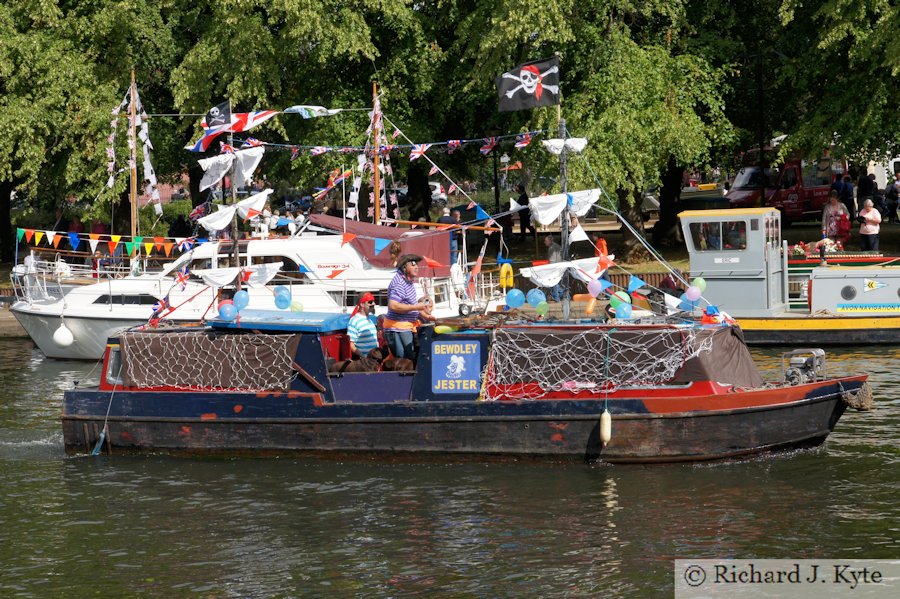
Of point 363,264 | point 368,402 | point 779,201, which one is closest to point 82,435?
point 368,402

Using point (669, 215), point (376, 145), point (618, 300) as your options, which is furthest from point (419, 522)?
point (669, 215)

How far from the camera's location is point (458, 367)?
1539 centimetres

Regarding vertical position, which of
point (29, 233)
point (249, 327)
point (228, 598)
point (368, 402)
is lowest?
point (228, 598)

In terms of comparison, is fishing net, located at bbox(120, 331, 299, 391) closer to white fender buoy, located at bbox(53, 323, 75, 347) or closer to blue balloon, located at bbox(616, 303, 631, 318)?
blue balloon, located at bbox(616, 303, 631, 318)

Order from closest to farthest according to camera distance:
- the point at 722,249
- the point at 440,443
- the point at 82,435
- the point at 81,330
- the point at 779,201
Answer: the point at 440,443
the point at 82,435
the point at 722,249
the point at 81,330
the point at 779,201

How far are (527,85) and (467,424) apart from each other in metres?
5.18

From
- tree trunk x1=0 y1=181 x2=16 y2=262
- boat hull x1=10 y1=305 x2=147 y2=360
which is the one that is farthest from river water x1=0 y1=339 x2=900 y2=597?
tree trunk x1=0 y1=181 x2=16 y2=262

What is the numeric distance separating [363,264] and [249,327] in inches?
333

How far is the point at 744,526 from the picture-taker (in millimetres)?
12742

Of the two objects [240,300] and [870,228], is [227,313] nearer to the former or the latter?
[240,300]

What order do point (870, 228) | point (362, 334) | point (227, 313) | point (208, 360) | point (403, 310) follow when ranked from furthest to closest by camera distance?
point (870, 228) < point (227, 313) < point (208, 360) < point (362, 334) < point (403, 310)

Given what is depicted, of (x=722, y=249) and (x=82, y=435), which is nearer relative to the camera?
(x=82, y=435)

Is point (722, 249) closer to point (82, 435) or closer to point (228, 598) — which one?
point (82, 435)

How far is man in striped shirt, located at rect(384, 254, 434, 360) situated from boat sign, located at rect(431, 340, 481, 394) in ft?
1.69
